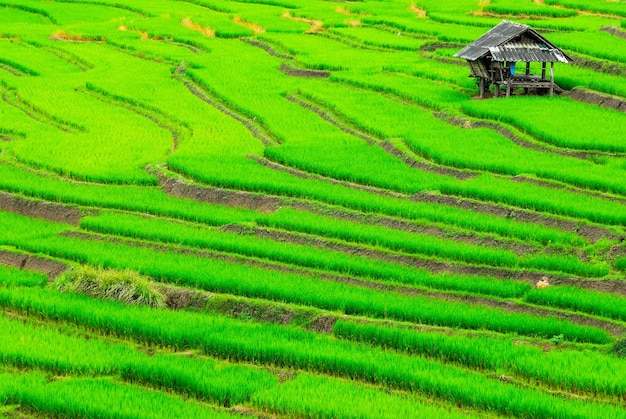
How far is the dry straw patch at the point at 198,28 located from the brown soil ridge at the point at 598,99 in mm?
19552

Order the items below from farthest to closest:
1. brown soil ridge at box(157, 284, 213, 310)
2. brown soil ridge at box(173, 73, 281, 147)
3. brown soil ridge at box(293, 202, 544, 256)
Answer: brown soil ridge at box(173, 73, 281, 147) < brown soil ridge at box(293, 202, 544, 256) < brown soil ridge at box(157, 284, 213, 310)

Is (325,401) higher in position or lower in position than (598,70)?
lower

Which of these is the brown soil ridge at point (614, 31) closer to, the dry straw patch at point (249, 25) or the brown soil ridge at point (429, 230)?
the dry straw patch at point (249, 25)

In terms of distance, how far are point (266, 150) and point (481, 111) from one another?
539 centimetres

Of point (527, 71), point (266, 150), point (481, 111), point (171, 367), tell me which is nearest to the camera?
point (171, 367)

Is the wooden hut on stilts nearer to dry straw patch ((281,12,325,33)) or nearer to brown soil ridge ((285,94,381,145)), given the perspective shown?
brown soil ridge ((285,94,381,145))

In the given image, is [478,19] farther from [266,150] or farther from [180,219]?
[180,219]

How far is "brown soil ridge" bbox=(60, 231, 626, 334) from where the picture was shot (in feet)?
46.4

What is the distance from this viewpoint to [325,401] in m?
11.4

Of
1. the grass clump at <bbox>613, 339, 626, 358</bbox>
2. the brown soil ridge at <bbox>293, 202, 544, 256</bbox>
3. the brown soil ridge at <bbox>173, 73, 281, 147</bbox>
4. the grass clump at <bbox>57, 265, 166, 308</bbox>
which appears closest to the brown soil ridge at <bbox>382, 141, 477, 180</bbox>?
the brown soil ridge at <bbox>293, 202, 544, 256</bbox>

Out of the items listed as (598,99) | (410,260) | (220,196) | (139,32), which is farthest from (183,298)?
(139,32)

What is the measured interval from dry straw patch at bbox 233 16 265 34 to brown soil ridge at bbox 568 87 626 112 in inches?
723

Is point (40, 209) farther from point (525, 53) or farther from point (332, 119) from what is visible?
point (525, 53)

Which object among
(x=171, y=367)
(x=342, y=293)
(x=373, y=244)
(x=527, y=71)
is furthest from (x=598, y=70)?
(x=171, y=367)
